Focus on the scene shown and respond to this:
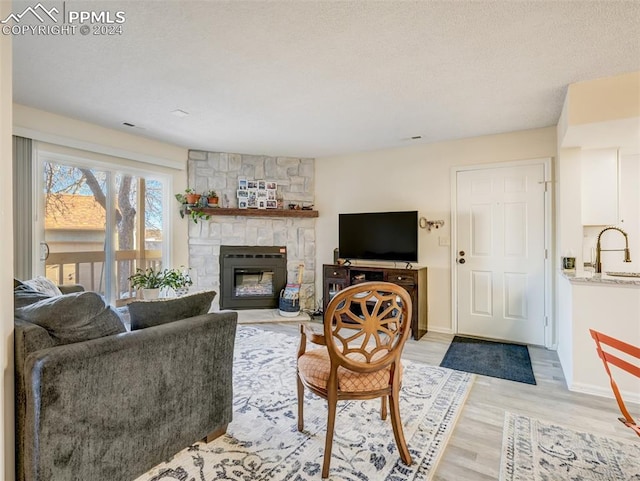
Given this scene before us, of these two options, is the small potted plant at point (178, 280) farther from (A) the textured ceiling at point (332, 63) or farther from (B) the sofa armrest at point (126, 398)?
(B) the sofa armrest at point (126, 398)

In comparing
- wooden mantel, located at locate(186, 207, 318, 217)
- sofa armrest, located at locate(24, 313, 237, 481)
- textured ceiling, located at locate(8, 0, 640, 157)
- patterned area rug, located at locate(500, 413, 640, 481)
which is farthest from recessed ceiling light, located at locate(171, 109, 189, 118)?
patterned area rug, located at locate(500, 413, 640, 481)

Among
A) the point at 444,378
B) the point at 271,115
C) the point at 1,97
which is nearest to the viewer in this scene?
the point at 1,97

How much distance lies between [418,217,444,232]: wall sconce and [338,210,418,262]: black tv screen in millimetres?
238

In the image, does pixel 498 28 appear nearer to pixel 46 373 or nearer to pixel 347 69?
pixel 347 69

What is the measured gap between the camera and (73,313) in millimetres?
1430

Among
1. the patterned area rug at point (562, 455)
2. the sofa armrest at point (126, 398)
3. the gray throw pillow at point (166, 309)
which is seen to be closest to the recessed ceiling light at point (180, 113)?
the gray throw pillow at point (166, 309)

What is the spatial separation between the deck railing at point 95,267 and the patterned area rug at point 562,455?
164 inches

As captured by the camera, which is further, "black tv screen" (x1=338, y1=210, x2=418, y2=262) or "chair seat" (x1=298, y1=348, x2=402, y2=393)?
"black tv screen" (x1=338, y1=210, x2=418, y2=262)

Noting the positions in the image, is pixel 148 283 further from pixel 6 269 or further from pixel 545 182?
pixel 545 182

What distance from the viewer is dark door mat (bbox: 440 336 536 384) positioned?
288 centimetres

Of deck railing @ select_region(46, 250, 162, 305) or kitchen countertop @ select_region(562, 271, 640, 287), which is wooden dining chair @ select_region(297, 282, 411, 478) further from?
deck railing @ select_region(46, 250, 162, 305)

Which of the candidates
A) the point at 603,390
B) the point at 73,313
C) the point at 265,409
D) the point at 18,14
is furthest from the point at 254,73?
the point at 603,390

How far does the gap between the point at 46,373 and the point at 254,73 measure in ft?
7.12

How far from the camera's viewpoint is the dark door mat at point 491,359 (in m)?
2.88
